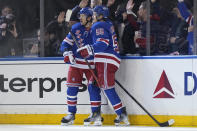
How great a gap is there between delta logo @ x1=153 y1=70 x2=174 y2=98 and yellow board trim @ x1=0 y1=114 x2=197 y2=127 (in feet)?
0.81

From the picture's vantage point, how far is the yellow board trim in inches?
270

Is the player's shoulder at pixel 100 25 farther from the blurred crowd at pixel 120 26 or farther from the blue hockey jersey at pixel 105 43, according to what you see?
the blurred crowd at pixel 120 26

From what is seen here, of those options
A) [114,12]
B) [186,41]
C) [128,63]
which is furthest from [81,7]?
[186,41]

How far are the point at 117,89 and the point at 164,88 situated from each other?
0.55 meters

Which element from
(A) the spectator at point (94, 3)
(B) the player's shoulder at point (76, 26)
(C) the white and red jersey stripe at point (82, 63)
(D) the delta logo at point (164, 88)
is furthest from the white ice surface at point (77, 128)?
(A) the spectator at point (94, 3)

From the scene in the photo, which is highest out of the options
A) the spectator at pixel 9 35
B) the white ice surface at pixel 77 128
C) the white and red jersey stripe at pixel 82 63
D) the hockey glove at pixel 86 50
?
the spectator at pixel 9 35

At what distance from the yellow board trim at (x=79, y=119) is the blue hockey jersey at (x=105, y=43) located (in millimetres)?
679

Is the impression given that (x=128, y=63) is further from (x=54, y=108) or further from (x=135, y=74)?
(x=54, y=108)

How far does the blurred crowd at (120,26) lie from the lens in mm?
6871

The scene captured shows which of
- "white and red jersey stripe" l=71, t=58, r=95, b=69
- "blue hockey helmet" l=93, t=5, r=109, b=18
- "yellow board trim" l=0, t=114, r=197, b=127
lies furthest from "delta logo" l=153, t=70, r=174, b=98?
"blue hockey helmet" l=93, t=5, r=109, b=18

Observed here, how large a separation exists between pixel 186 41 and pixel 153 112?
89cm

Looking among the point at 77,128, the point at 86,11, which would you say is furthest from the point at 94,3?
the point at 77,128

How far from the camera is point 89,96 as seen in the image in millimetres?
7086

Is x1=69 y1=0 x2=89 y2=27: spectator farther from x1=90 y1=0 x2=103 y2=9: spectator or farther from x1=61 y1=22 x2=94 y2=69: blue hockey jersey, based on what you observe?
x1=61 y1=22 x2=94 y2=69: blue hockey jersey
